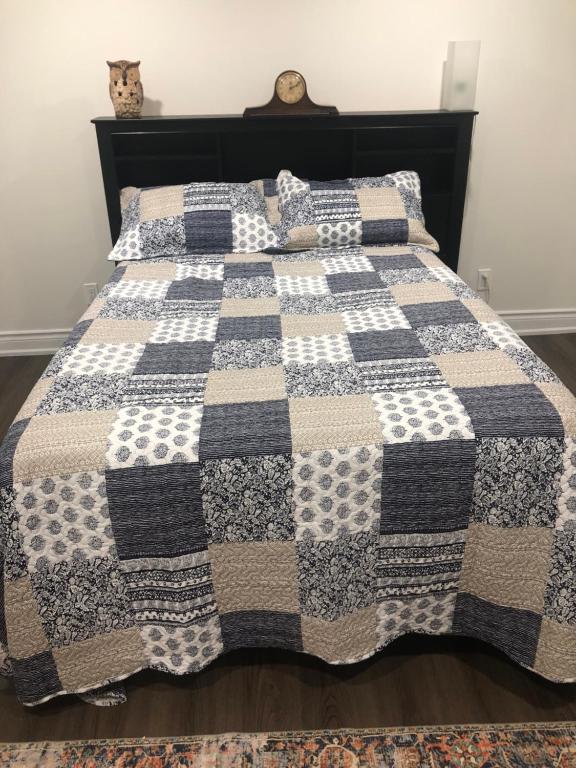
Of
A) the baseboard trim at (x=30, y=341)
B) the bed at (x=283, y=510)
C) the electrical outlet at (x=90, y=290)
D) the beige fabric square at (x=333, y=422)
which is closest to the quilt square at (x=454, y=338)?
the bed at (x=283, y=510)

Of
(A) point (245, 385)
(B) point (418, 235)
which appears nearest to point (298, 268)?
(B) point (418, 235)

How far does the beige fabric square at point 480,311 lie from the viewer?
1.87m

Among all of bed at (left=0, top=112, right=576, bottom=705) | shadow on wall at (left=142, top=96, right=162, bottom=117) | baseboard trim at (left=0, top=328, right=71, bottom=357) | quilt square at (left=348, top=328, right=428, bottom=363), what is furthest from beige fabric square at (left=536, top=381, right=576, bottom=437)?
Answer: baseboard trim at (left=0, top=328, right=71, bottom=357)

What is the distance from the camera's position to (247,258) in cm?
254

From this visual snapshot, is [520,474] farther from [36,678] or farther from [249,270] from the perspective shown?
[249,270]

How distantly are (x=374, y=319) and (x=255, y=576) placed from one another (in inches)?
34.9

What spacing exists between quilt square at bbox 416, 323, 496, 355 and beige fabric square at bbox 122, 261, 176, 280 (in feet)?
3.46

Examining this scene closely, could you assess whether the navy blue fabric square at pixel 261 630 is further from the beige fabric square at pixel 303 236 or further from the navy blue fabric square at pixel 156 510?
the beige fabric square at pixel 303 236

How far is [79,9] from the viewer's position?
2.71 meters

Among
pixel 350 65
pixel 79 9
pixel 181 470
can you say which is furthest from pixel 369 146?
pixel 181 470

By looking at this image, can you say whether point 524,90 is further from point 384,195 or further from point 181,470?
point 181,470

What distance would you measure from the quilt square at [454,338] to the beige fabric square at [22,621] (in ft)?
3.83

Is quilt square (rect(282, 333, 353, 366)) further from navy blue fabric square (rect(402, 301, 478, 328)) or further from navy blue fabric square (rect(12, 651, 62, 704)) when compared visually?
navy blue fabric square (rect(12, 651, 62, 704))

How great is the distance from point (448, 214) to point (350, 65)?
0.86 metres
